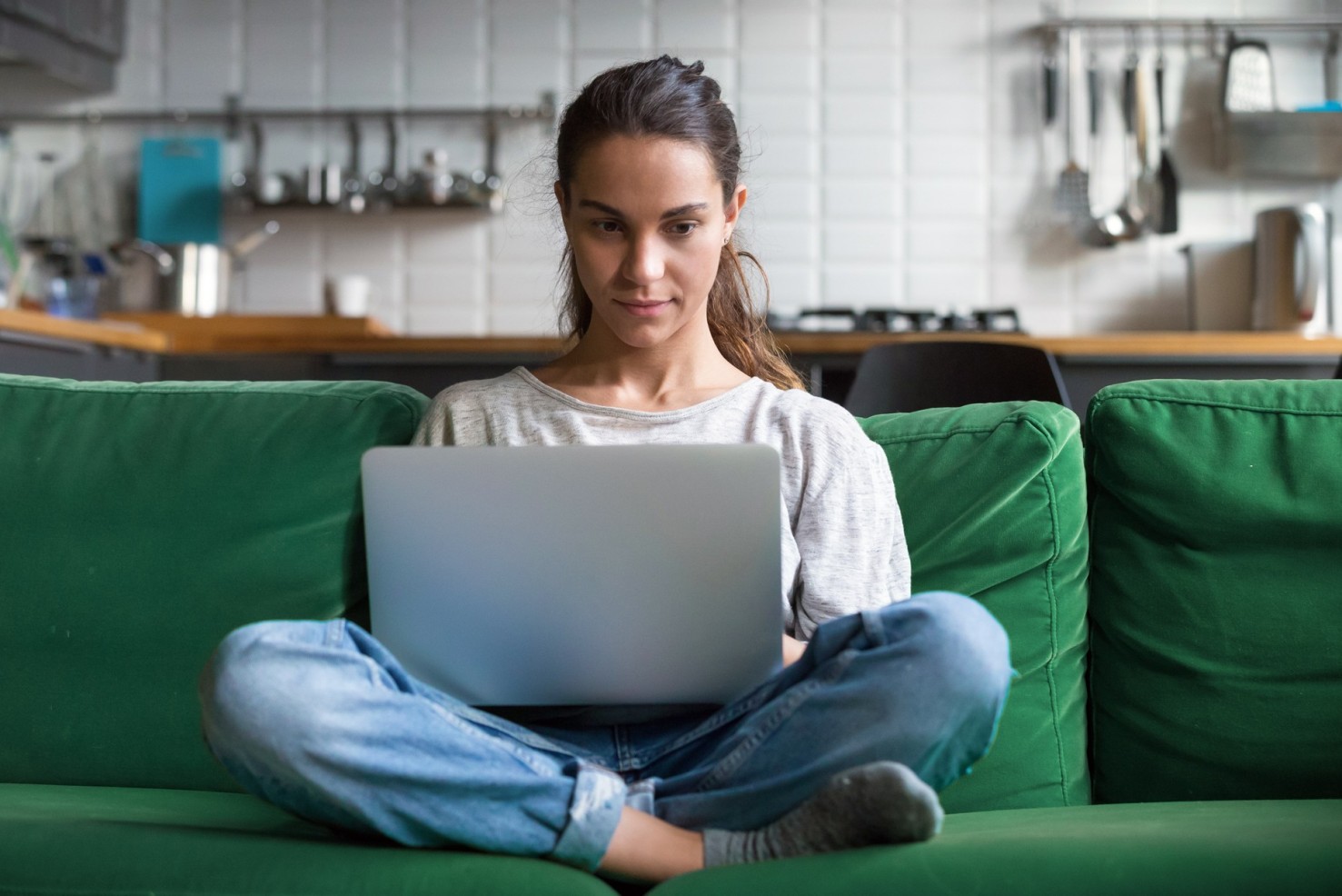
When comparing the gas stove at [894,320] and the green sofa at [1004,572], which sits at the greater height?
the gas stove at [894,320]

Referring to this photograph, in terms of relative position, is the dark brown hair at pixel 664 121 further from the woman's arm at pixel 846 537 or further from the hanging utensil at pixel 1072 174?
the hanging utensil at pixel 1072 174

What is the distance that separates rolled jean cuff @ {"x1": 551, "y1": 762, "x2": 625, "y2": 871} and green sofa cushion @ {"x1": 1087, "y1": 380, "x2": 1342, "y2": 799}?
1.98 ft

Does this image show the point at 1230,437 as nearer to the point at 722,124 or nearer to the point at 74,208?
the point at 722,124

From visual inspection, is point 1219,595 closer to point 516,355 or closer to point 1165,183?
point 516,355

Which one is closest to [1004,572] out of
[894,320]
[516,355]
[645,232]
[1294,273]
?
[645,232]

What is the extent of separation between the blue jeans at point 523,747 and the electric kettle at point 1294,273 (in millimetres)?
2943

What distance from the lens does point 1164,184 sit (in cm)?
393

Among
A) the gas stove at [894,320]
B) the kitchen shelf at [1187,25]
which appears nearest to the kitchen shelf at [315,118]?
the gas stove at [894,320]

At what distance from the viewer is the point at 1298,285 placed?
3678 mm

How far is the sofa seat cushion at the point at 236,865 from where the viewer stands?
3.31ft

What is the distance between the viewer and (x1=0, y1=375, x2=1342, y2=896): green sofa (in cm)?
138

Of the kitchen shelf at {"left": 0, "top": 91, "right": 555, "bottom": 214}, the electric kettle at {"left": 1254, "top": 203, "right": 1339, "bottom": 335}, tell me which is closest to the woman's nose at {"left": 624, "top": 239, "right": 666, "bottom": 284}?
the kitchen shelf at {"left": 0, "top": 91, "right": 555, "bottom": 214}

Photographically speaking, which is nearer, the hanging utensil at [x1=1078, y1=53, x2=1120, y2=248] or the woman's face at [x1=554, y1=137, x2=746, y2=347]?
the woman's face at [x1=554, y1=137, x2=746, y2=347]

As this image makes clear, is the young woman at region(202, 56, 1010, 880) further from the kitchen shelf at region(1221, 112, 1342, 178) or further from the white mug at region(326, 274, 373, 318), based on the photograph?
the kitchen shelf at region(1221, 112, 1342, 178)
